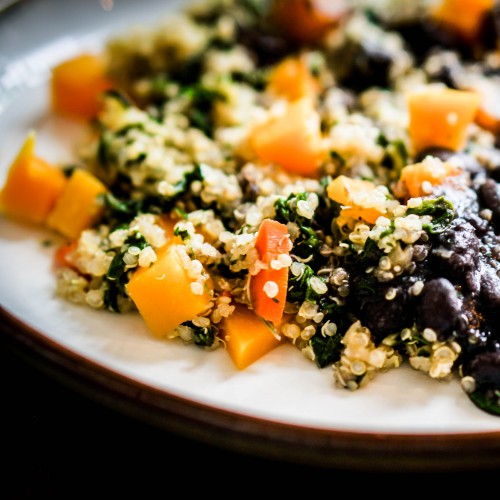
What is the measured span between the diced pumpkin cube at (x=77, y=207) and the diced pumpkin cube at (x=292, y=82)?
0.97m

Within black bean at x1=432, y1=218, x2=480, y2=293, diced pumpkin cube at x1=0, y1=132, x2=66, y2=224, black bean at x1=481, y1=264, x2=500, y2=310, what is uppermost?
diced pumpkin cube at x1=0, y1=132, x2=66, y2=224

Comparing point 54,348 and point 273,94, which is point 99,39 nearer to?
point 273,94

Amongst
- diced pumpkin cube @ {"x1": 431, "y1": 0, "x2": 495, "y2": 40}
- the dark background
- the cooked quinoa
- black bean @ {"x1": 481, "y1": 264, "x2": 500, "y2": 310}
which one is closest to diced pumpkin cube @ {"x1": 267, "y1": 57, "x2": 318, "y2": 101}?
the cooked quinoa

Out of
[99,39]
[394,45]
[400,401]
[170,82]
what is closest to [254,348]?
[400,401]

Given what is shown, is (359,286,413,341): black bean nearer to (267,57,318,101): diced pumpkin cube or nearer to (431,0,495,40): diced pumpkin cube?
(267,57,318,101): diced pumpkin cube

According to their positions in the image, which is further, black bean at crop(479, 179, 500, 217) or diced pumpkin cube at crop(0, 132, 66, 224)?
diced pumpkin cube at crop(0, 132, 66, 224)

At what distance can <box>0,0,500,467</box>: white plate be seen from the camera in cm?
164

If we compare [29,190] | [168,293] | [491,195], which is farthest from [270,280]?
[29,190]

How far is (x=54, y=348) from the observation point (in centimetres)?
181

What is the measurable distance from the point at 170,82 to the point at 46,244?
3.52 feet

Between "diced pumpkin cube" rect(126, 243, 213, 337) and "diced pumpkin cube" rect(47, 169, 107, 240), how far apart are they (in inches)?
21.7

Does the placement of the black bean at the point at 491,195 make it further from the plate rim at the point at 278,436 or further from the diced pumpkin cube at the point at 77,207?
the diced pumpkin cube at the point at 77,207

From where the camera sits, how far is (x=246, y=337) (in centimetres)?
198

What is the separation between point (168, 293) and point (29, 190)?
89 centimetres
